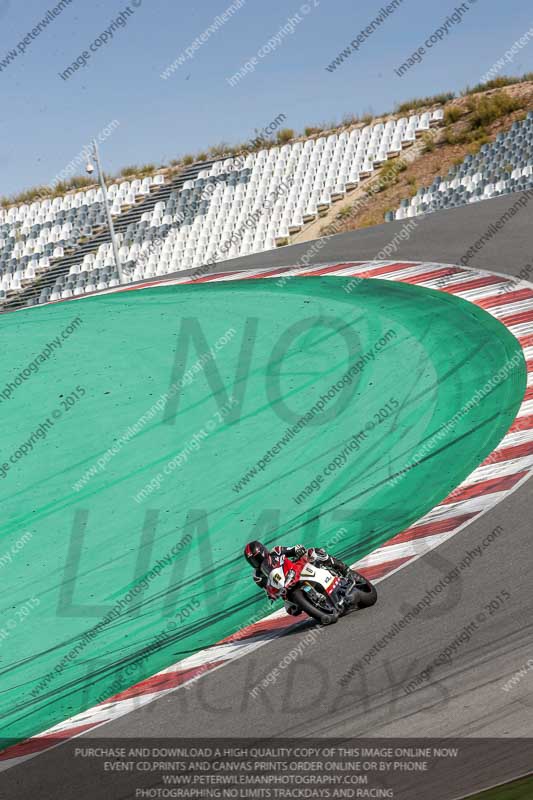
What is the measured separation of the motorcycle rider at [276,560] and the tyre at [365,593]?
154mm

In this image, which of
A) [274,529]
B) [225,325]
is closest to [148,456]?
[274,529]

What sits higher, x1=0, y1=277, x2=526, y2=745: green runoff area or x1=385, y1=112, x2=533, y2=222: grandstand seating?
x1=385, y1=112, x2=533, y2=222: grandstand seating

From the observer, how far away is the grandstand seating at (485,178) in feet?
85.9

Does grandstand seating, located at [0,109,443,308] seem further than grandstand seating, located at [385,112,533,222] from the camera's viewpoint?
Yes

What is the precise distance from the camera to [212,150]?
4091 centimetres

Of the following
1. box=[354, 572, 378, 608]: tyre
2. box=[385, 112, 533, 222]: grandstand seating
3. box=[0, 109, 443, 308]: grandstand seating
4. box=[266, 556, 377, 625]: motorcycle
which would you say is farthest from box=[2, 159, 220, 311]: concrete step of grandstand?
box=[354, 572, 378, 608]: tyre

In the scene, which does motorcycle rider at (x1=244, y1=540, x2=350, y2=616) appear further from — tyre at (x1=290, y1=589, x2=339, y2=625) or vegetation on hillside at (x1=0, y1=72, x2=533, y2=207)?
vegetation on hillside at (x1=0, y1=72, x2=533, y2=207)

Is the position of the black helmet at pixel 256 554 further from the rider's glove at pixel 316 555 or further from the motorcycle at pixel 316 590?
the rider's glove at pixel 316 555

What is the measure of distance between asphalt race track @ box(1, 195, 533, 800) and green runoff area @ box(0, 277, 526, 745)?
1.09m

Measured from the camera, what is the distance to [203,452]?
12.9m

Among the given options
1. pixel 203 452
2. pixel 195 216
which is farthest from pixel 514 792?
pixel 195 216

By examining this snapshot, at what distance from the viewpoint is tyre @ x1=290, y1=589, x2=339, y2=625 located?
7664mm

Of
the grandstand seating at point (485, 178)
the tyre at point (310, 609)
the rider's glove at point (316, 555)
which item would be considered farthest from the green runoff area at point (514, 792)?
the grandstand seating at point (485, 178)

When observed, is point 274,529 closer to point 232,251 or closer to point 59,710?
point 59,710
